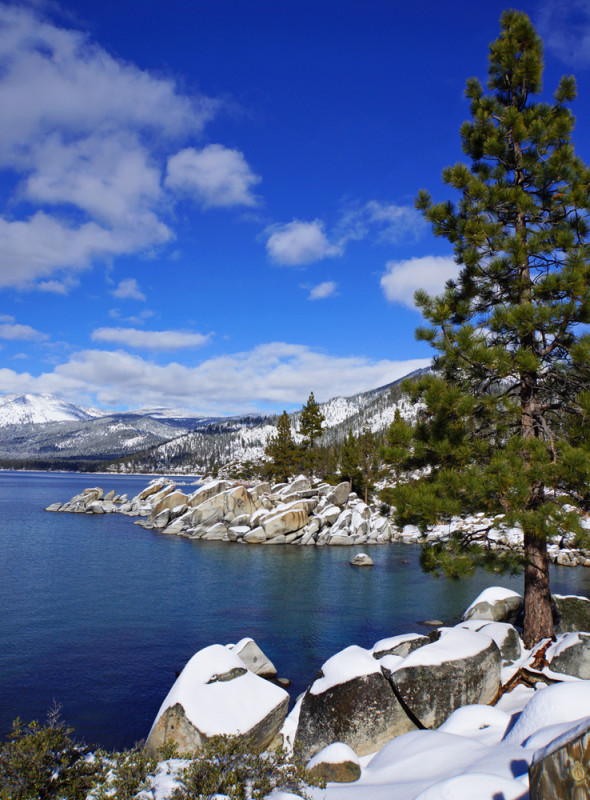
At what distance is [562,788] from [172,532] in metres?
56.8

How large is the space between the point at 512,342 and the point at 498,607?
9.44 meters

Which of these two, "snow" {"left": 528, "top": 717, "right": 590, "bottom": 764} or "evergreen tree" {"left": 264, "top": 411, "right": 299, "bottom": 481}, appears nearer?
"snow" {"left": 528, "top": 717, "right": 590, "bottom": 764}

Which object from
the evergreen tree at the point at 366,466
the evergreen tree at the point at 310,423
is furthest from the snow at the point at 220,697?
the evergreen tree at the point at 310,423

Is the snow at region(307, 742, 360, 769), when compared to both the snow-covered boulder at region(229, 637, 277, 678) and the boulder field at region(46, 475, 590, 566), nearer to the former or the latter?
the snow-covered boulder at region(229, 637, 277, 678)

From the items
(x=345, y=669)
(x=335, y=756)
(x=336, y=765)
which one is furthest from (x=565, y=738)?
(x=345, y=669)

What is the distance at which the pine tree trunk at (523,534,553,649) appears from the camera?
1262 cm

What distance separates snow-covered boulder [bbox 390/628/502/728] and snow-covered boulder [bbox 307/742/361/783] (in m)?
2.10

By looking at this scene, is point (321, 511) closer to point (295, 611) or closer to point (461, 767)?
point (295, 611)

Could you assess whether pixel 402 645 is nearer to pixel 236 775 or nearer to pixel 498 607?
pixel 498 607

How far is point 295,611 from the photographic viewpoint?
86.3 ft

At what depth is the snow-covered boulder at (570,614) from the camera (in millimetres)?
13648

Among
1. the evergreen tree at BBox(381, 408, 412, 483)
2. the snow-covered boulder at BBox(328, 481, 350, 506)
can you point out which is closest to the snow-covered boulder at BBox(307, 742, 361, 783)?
the evergreen tree at BBox(381, 408, 412, 483)

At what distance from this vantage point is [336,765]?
8.87m

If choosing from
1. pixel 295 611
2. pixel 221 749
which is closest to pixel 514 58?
pixel 221 749
